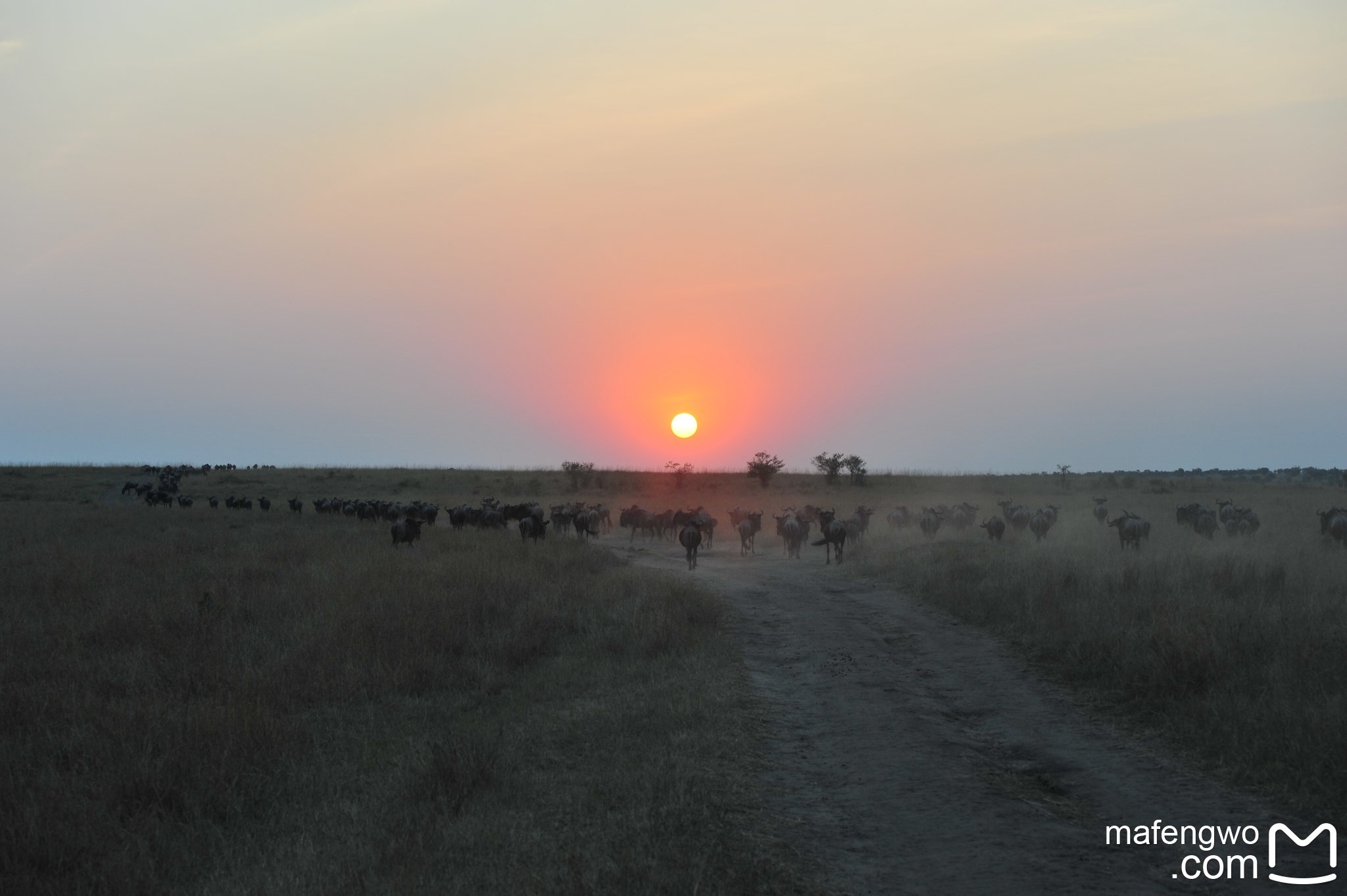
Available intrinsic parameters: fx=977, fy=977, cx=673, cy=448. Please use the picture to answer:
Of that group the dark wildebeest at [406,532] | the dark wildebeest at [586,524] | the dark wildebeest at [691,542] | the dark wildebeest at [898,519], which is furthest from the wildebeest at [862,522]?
the dark wildebeest at [406,532]

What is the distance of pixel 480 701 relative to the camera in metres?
12.8

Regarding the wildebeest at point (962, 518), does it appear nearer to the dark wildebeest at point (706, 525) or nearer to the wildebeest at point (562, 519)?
the dark wildebeest at point (706, 525)

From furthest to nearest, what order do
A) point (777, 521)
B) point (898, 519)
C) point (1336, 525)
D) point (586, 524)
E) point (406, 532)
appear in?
point (898, 519), point (777, 521), point (586, 524), point (406, 532), point (1336, 525)

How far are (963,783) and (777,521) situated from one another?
1216 inches

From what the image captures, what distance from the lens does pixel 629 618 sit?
16375mm

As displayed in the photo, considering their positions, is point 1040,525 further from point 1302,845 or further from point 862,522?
point 1302,845

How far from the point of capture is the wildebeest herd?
2897 cm

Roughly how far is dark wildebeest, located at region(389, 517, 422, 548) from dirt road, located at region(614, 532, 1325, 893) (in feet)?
51.0

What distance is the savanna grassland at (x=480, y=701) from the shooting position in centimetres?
762

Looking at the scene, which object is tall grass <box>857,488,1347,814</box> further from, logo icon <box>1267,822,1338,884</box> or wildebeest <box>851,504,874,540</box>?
wildebeest <box>851,504,874,540</box>

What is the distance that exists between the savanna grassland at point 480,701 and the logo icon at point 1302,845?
0.51 m

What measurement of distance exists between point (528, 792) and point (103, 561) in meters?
18.9

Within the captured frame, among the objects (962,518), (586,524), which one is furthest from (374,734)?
(962,518)

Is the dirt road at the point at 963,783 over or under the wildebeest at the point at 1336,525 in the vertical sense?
under
